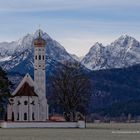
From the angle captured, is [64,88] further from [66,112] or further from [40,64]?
[40,64]

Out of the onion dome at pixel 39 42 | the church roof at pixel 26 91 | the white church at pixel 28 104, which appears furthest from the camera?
the onion dome at pixel 39 42

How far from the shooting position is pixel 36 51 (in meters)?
160

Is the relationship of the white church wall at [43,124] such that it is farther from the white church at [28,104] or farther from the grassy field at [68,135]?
the grassy field at [68,135]

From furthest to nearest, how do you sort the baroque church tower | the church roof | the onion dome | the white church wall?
the onion dome < the baroque church tower < the church roof < the white church wall

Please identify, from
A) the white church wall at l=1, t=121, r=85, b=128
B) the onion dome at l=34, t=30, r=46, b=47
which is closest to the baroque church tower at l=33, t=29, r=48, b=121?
the onion dome at l=34, t=30, r=46, b=47

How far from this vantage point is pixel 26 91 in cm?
15262

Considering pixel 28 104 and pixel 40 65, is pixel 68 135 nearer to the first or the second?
pixel 28 104

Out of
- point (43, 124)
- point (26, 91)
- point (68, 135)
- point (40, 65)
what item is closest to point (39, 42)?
point (40, 65)

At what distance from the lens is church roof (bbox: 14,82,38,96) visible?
152 metres

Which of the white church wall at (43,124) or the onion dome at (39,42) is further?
the onion dome at (39,42)

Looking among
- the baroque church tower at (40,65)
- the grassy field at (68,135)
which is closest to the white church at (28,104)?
the baroque church tower at (40,65)

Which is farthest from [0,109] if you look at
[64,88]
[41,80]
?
[41,80]

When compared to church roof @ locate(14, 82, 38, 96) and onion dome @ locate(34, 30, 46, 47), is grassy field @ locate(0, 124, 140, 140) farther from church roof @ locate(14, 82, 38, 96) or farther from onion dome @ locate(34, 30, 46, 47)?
onion dome @ locate(34, 30, 46, 47)

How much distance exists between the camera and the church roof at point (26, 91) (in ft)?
500
